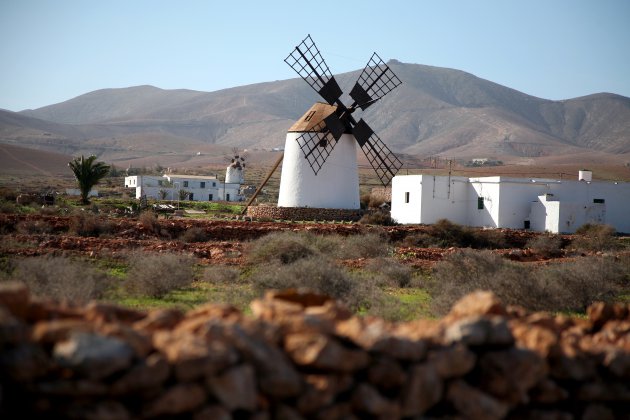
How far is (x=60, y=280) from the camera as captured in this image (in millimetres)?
12031

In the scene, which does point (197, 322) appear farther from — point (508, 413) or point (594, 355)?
point (594, 355)

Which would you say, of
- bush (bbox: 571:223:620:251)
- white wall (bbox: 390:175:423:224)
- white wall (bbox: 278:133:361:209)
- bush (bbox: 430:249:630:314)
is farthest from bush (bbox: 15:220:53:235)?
bush (bbox: 571:223:620:251)

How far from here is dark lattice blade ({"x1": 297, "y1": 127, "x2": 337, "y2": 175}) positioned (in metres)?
34.7

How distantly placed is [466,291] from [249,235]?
46.9 ft

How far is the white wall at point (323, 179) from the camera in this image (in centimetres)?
3491

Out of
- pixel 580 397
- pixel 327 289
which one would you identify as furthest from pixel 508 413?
pixel 327 289

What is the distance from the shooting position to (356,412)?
531 centimetres

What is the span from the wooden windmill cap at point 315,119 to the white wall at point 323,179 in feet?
1.60

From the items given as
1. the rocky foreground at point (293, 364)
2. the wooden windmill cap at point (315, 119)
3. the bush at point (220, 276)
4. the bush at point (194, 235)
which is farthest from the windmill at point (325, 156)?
the rocky foreground at point (293, 364)

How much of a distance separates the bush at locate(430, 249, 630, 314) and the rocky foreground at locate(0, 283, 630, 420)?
5.58 metres

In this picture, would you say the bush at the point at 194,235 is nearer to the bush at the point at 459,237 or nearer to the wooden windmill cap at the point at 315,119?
the bush at the point at 459,237

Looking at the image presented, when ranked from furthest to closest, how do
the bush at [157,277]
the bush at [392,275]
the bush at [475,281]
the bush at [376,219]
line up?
the bush at [376,219]
the bush at [392,275]
the bush at [157,277]
the bush at [475,281]

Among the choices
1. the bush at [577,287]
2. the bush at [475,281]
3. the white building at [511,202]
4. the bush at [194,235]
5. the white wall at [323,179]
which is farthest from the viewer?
the white building at [511,202]

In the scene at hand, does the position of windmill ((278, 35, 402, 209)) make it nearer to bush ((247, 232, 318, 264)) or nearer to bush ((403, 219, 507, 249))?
bush ((403, 219, 507, 249))
